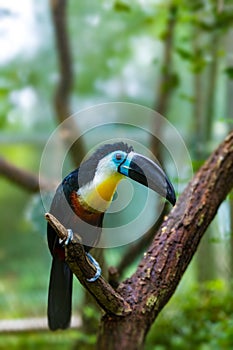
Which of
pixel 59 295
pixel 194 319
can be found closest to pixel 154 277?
pixel 59 295

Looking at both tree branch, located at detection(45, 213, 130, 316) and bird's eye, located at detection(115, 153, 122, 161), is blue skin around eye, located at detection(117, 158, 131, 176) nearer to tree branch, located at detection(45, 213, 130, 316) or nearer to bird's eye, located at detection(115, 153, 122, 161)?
bird's eye, located at detection(115, 153, 122, 161)

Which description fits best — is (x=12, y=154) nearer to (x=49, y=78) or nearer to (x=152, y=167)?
(x=49, y=78)

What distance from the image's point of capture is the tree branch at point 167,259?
1000mm

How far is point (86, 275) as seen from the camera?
0.87 meters

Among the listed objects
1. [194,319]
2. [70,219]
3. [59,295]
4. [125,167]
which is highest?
[125,167]

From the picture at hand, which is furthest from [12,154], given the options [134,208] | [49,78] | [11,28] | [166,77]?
[134,208]

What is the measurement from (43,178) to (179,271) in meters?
0.34

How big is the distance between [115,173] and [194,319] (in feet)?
3.81

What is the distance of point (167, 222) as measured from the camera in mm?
1124

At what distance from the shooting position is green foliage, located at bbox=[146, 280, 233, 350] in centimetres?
161

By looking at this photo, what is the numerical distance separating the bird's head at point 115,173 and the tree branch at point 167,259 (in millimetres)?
312

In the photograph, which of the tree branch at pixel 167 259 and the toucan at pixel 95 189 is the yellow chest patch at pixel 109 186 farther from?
the tree branch at pixel 167 259

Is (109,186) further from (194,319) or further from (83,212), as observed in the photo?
(194,319)

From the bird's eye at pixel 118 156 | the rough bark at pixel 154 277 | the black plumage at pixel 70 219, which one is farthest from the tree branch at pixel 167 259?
the bird's eye at pixel 118 156
